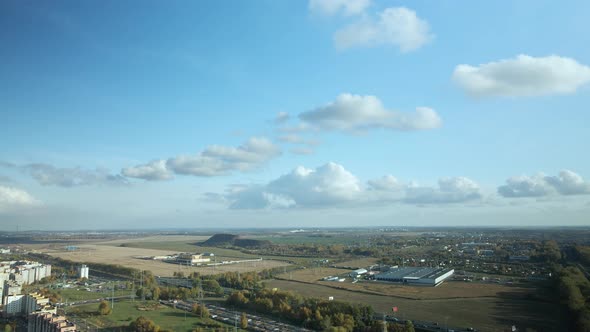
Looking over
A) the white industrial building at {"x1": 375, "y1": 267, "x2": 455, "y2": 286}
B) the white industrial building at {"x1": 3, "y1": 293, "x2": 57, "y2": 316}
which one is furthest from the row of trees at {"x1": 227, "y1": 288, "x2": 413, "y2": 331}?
the white industrial building at {"x1": 375, "y1": 267, "x2": 455, "y2": 286}

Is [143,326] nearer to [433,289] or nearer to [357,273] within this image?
[433,289]

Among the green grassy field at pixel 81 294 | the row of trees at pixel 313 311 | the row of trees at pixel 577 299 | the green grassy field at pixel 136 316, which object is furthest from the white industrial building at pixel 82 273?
the row of trees at pixel 577 299

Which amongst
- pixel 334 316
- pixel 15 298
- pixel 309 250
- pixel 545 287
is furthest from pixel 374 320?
pixel 309 250

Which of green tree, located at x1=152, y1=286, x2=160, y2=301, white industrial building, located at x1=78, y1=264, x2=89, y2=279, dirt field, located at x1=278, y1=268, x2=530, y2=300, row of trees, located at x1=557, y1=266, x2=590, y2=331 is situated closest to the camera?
row of trees, located at x1=557, y1=266, x2=590, y2=331

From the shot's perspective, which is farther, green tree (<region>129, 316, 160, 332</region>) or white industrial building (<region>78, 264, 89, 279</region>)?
white industrial building (<region>78, 264, 89, 279</region>)

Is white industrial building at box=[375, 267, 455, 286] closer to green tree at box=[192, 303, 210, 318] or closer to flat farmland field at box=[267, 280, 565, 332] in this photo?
flat farmland field at box=[267, 280, 565, 332]

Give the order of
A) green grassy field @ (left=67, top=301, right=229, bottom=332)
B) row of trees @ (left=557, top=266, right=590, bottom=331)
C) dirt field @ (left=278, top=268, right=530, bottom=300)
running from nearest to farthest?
1. row of trees @ (left=557, top=266, right=590, bottom=331)
2. green grassy field @ (left=67, top=301, right=229, bottom=332)
3. dirt field @ (left=278, top=268, right=530, bottom=300)

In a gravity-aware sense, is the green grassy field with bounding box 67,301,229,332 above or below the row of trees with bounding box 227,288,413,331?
below
